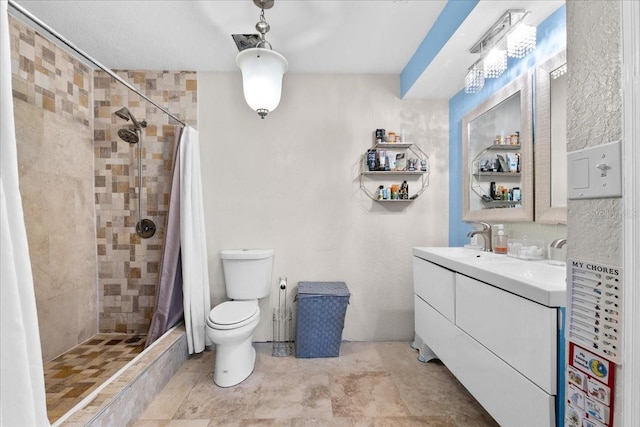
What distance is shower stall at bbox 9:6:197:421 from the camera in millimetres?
2027

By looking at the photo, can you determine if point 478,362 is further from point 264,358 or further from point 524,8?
point 524,8

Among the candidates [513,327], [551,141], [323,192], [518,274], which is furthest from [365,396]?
[551,141]

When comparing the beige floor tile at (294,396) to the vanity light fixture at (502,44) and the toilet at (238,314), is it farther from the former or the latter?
the vanity light fixture at (502,44)

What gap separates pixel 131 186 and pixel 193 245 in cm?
81

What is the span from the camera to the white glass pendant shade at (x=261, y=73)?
63.1 inches

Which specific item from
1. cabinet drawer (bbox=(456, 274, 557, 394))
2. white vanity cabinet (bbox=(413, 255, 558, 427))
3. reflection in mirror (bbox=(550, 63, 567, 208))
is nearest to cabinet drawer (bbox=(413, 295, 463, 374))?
white vanity cabinet (bbox=(413, 255, 558, 427))

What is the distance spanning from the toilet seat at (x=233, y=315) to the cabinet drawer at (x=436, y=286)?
116cm

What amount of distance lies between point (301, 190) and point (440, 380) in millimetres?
1692

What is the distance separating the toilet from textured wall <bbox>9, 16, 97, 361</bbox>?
1107 mm

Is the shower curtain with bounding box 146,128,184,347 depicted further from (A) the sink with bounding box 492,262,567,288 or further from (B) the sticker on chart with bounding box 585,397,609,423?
(B) the sticker on chart with bounding box 585,397,609,423

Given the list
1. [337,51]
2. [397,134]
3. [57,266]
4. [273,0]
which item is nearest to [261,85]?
[273,0]

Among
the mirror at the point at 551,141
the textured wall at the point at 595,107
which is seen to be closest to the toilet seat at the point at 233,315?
the textured wall at the point at 595,107

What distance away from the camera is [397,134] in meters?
2.41

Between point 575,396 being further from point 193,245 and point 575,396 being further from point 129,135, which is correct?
point 129,135
